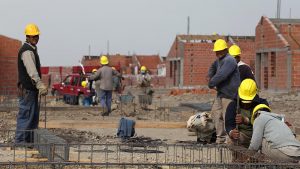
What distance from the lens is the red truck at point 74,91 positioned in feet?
91.7

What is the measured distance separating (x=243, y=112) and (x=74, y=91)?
843 inches

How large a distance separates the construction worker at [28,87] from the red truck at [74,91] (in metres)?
16.9

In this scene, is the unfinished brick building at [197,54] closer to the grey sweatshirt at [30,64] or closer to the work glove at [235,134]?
the grey sweatshirt at [30,64]

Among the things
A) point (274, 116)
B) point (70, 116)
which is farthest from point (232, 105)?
point (70, 116)

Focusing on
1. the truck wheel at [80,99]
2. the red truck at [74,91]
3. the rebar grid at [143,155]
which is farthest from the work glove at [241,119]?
the truck wheel at [80,99]

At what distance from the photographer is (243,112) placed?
309 inches

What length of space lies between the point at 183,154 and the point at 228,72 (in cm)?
151

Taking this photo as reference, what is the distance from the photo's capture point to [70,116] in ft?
61.5

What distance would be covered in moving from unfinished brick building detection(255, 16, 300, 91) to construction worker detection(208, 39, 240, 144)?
2161cm

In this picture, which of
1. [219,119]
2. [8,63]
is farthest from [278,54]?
[219,119]

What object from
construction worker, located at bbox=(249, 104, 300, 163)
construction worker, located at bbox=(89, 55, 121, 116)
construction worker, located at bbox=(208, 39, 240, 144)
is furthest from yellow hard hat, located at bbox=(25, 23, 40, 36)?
construction worker, located at bbox=(89, 55, 121, 116)

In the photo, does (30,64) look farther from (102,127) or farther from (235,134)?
(102,127)

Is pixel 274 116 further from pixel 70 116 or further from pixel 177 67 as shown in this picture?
pixel 177 67

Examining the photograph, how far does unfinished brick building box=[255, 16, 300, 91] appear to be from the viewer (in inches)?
1255
